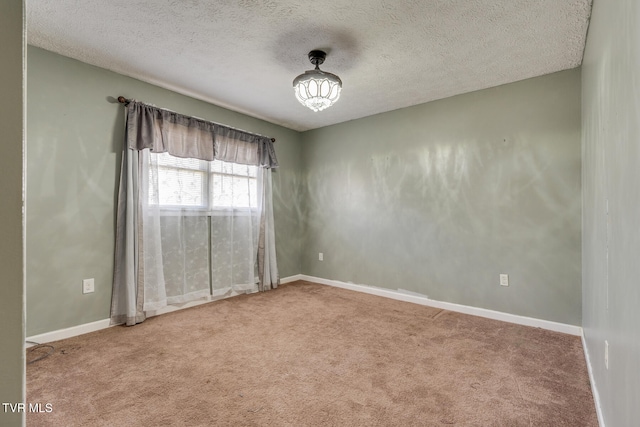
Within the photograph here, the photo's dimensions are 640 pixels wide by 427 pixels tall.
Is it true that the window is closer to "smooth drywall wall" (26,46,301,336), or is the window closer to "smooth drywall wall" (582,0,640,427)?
"smooth drywall wall" (26,46,301,336)

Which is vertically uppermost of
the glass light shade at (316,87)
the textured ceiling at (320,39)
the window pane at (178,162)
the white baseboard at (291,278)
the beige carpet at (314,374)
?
the textured ceiling at (320,39)

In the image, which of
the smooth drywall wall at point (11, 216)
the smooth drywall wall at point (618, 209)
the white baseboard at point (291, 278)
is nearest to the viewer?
the smooth drywall wall at point (11, 216)

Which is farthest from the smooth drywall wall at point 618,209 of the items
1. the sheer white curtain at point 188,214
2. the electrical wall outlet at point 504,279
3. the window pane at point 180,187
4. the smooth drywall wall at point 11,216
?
the window pane at point 180,187

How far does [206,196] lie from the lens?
3.51m

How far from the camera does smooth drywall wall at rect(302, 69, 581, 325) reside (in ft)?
8.87

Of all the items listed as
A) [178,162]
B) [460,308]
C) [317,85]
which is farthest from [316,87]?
[460,308]

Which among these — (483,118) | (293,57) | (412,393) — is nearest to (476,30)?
(483,118)

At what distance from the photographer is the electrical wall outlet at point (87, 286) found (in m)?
2.61

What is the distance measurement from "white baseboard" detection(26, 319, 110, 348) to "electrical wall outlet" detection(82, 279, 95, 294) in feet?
0.95

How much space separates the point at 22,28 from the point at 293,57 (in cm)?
223

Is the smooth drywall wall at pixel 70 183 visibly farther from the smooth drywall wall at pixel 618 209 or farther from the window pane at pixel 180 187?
the smooth drywall wall at pixel 618 209

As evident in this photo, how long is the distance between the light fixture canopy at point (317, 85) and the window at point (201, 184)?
5.35 ft

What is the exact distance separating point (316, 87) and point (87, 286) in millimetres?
2648

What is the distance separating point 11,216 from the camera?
56 centimetres
